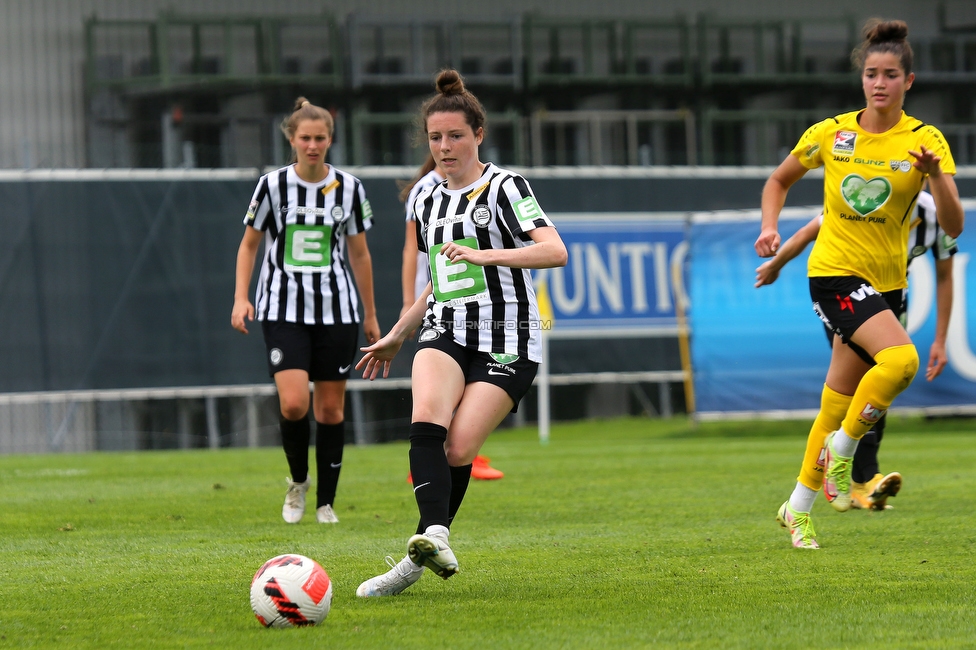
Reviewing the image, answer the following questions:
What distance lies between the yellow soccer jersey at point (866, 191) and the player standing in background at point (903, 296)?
0.24 meters

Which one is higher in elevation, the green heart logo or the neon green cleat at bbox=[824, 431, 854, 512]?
the green heart logo

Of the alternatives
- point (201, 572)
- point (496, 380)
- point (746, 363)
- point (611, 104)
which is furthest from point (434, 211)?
point (611, 104)

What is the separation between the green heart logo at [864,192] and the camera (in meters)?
5.89

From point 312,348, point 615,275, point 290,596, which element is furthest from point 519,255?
point 615,275

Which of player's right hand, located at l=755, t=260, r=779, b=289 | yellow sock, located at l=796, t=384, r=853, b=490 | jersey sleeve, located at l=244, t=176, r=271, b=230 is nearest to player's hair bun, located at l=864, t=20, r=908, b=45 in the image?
player's right hand, located at l=755, t=260, r=779, b=289

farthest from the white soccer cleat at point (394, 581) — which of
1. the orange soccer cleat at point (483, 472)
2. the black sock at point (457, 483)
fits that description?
the orange soccer cleat at point (483, 472)

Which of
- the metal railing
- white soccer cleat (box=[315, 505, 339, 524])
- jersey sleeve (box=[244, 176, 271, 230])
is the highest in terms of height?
the metal railing

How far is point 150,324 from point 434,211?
36.7 ft

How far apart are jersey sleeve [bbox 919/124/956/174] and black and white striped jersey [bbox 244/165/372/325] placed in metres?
2.88

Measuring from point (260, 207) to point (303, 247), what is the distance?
311 millimetres

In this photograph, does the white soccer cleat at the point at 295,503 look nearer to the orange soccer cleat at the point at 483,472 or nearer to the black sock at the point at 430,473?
the orange soccer cleat at the point at 483,472

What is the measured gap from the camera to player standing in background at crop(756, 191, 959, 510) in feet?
20.8

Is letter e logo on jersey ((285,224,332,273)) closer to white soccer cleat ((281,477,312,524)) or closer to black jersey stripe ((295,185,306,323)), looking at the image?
black jersey stripe ((295,185,306,323))

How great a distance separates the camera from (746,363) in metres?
14.5
